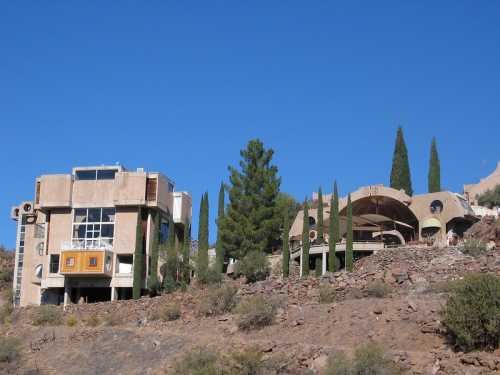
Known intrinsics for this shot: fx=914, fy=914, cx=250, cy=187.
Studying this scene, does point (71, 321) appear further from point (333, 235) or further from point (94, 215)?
point (333, 235)

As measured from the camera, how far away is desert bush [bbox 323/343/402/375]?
115 ft

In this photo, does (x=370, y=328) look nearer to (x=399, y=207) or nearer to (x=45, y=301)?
(x=399, y=207)

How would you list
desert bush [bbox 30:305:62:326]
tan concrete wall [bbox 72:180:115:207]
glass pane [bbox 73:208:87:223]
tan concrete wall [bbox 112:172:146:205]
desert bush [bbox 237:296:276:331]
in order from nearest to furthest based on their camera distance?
desert bush [bbox 237:296:276:331] < desert bush [bbox 30:305:62:326] < tan concrete wall [bbox 112:172:146:205] < tan concrete wall [bbox 72:180:115:207] < glass pane [bbox 73:208:87:223]

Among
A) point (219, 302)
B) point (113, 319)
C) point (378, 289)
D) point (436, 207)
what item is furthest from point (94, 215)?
point (378, 289)

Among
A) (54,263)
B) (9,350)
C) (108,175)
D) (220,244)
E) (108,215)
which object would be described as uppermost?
(108,175)

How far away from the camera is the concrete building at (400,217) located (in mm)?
69125

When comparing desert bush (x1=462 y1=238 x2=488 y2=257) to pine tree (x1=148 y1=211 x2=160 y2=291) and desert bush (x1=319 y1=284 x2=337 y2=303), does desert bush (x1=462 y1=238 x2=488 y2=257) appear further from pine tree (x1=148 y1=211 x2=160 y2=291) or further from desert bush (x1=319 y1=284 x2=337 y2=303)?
pine tree (x1=148 y1=211 x2=160 y2=291)

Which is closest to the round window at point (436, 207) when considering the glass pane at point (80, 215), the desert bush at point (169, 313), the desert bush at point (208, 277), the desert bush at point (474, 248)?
the desert bush at point (474, 248)

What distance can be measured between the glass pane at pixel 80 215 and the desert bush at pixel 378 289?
2795 centimetres

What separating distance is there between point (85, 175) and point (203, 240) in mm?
11441

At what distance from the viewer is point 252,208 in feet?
229

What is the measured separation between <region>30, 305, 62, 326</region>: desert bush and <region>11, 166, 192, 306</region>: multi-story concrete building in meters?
5.26

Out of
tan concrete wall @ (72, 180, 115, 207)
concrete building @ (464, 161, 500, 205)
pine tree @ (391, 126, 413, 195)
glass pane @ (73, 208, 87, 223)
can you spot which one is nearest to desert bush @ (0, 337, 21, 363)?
glass pane @ (73, 208, 87, 223)

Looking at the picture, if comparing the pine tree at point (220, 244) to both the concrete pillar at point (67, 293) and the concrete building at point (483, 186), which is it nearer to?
the concrete pillar at point (67, 293)
